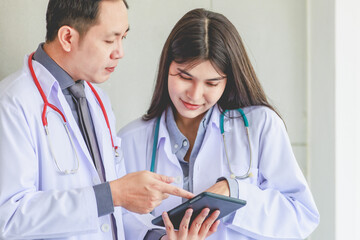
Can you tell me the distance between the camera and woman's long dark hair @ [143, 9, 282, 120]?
2.14 metres

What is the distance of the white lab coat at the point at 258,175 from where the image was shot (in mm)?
2129

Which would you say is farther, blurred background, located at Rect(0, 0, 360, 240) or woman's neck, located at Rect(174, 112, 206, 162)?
blurred background, located at Rect(0, 0, 360, 240)

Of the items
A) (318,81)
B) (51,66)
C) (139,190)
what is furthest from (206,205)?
(318,81)

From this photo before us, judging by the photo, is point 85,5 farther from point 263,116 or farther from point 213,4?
point 213,4

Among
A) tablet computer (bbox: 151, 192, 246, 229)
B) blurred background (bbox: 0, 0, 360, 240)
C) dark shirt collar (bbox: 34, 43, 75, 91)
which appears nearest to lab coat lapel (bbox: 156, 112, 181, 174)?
tablet computer (bbox: 151, 192, 246, 229)

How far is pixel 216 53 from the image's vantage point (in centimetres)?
214

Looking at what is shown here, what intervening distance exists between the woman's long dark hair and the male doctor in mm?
239

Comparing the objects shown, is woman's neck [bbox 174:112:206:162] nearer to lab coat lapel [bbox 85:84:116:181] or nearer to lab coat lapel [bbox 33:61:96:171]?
lab coat lapel [bbox 85:84:116:181]

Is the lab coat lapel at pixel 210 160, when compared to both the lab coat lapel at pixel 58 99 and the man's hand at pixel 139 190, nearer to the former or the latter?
the man's hand at pixel 139 190

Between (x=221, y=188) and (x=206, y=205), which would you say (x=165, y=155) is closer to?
(x=221, y=188)

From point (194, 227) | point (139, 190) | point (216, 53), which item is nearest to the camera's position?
point (139, 190)

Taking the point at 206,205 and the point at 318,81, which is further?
the point at 318,81

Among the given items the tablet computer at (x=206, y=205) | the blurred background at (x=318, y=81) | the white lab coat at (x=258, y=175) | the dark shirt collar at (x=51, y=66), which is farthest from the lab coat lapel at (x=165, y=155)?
the blurred background at (x=318, y=81)

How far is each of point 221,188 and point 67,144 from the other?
575 millimetres
